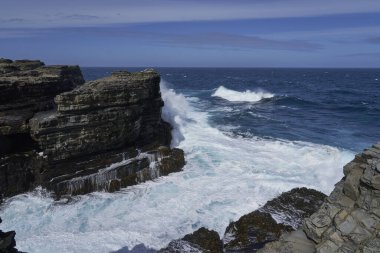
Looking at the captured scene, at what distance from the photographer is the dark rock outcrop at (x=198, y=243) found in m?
14.0

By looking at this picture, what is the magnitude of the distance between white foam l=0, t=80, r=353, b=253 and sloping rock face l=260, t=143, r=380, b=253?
651cm

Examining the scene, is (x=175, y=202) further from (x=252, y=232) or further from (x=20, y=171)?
(x=20, y=171)

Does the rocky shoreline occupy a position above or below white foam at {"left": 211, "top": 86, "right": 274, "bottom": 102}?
above

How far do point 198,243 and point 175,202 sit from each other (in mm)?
3938

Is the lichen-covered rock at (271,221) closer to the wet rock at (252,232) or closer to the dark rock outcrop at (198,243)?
the wet rock at (252,232)

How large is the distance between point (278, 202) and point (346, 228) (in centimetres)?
Result: 853

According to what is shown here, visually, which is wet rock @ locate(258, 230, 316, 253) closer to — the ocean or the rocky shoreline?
the rocky shoreline

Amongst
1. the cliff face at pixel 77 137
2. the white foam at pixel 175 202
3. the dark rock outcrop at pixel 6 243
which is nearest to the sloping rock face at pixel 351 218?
the dark rock outcrop at pixel 6 243

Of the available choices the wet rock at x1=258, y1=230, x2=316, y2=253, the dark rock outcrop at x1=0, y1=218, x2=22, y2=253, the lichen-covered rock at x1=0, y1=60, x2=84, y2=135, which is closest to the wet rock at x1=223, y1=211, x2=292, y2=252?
the wet rock at x1=258, y1=230, x2=316, y2=253

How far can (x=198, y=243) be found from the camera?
1432 cm

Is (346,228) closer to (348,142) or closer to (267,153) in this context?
(267,153)

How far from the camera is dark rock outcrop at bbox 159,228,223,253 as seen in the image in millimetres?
13992

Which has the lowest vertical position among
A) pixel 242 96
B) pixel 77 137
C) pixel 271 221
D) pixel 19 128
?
pixel 242 96

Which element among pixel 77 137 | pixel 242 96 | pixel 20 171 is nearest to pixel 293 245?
pixel 77 137
